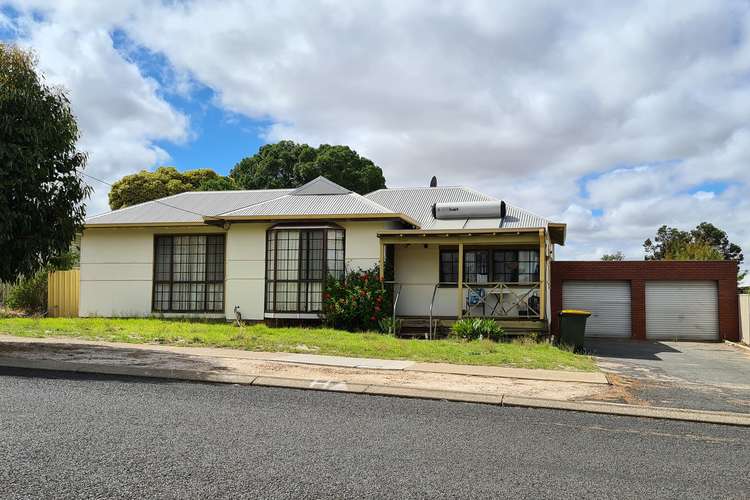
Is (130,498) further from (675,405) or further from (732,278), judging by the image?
(732,278)

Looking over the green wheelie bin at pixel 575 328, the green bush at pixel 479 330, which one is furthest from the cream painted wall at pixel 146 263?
the green wheelie bin at pixel 575 328

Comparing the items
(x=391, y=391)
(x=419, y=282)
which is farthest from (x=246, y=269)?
(x=391, y=391)

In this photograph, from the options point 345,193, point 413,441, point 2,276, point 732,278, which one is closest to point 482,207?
point 345,193

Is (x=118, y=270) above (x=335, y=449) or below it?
above

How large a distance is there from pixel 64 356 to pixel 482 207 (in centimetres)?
1265

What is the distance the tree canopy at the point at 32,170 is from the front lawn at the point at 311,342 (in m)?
2.80

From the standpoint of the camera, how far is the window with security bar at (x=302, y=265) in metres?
18.2

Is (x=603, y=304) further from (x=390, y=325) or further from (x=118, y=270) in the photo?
(x=118, y=270)

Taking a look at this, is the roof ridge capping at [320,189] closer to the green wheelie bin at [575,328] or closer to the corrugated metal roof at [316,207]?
the corrugated metal roof at [316,207]

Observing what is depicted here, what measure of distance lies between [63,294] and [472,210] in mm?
14049

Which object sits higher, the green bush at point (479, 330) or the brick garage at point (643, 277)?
the brick garage at point (643, 277)

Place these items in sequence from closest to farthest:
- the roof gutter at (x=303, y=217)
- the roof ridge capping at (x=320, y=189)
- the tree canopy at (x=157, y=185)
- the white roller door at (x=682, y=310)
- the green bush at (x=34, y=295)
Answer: the roof gutter at (x=303, y=217) → the roof ridge capping at (x=320, y=189) → the white roller door at (x=682, y=310) → the green bush at (x=34, y=295) → the tree canopy at (x=157, y=185)

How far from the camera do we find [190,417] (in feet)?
22.2

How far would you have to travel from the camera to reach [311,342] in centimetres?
1375
